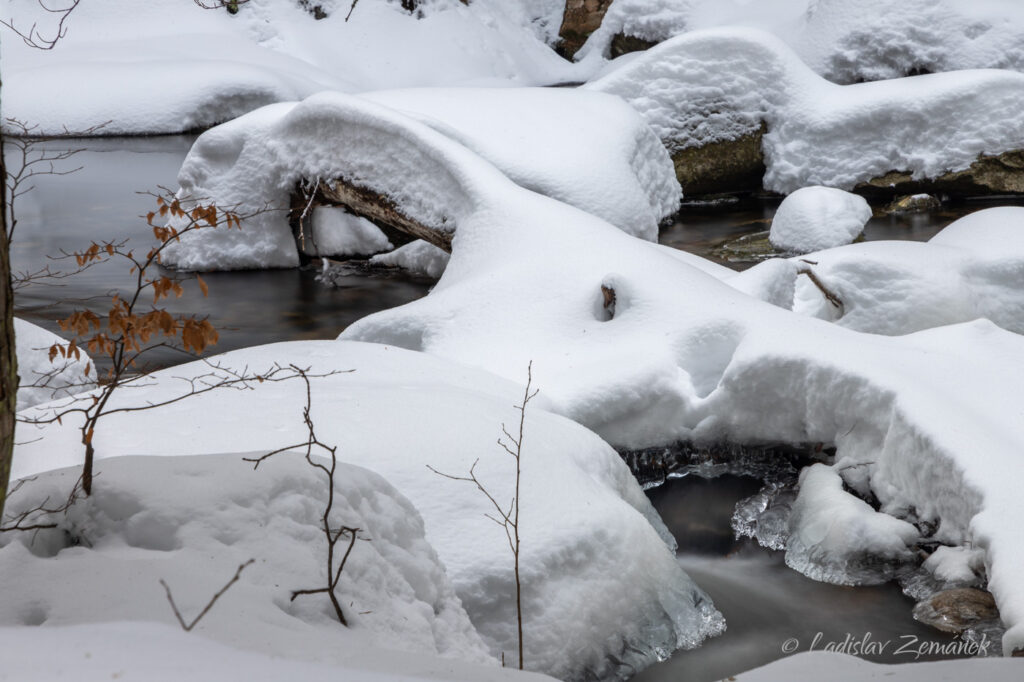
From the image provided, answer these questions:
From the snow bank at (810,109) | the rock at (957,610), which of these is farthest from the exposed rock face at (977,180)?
the rock at (957,610)

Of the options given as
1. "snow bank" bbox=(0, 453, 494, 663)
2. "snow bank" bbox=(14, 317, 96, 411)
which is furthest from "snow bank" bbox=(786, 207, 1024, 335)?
"snow bank" bbox=(14, 317, 96, 411)

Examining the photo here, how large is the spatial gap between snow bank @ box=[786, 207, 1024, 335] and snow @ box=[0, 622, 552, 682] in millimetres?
5034

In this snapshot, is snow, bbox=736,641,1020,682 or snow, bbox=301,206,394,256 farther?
snow, bbox=301,206,394,256

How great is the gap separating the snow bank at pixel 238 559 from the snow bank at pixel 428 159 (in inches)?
169

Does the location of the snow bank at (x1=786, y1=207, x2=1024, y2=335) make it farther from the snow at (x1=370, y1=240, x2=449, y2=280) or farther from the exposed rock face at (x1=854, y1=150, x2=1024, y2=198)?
the exposed rock face at (x1=854, y1=150, x2=1024, y2=198)

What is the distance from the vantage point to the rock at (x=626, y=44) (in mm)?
20406

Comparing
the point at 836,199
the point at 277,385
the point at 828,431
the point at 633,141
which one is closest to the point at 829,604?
the point at 828,431

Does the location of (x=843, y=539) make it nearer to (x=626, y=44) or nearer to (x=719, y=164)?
(x=719, y=164)

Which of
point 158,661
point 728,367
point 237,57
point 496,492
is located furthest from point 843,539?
point 237,57

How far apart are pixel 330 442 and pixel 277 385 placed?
78 cm

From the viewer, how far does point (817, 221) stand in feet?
30.6

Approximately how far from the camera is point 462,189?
21.9 ft

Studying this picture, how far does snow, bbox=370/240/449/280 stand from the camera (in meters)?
9.15

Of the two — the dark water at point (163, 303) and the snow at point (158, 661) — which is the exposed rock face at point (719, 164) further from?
the snow at point (158, 661)
